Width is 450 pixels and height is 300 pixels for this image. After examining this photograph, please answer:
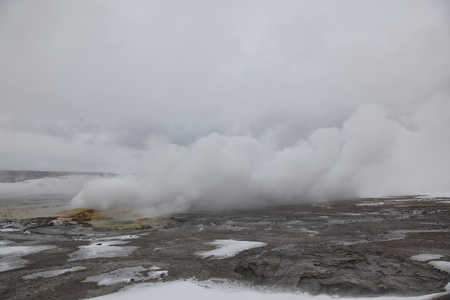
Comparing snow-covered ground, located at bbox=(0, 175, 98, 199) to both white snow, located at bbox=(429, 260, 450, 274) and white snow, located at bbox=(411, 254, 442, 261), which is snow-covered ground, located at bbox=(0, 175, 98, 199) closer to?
white snow, located at bbox=(411, 254, 442, 261)

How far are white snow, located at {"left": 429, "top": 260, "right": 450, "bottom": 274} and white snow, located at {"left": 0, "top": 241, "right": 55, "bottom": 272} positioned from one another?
1512cm

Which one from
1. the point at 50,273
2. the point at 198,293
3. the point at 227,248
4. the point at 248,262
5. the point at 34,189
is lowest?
the point at 34,189

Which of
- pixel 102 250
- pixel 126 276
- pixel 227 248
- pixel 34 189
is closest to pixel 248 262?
pixel 227 248

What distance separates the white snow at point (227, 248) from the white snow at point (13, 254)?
24.5 ft

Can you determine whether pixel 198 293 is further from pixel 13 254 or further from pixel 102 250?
pixel 13 254

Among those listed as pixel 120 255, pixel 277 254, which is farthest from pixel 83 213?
pixel 277 254

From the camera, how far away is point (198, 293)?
7.46m

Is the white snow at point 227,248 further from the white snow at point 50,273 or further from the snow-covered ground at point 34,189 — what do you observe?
the snow-covered ground at point 34,189

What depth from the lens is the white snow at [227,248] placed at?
11.5m

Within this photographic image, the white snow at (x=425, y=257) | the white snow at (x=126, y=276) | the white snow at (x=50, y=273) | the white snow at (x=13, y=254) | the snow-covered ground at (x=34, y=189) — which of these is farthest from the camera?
the snow-covered ground at (x=34, y=189)

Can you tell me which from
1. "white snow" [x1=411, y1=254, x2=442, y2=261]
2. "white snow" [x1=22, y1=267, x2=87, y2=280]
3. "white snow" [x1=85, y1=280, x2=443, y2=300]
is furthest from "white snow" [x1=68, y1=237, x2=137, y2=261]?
"white snow" [x1=411, y1=254, x2=442, y2=261]

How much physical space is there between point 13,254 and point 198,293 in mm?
10870

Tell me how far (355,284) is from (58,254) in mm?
12764

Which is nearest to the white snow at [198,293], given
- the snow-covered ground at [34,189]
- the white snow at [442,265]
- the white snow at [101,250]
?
the white snow at [442,265]
